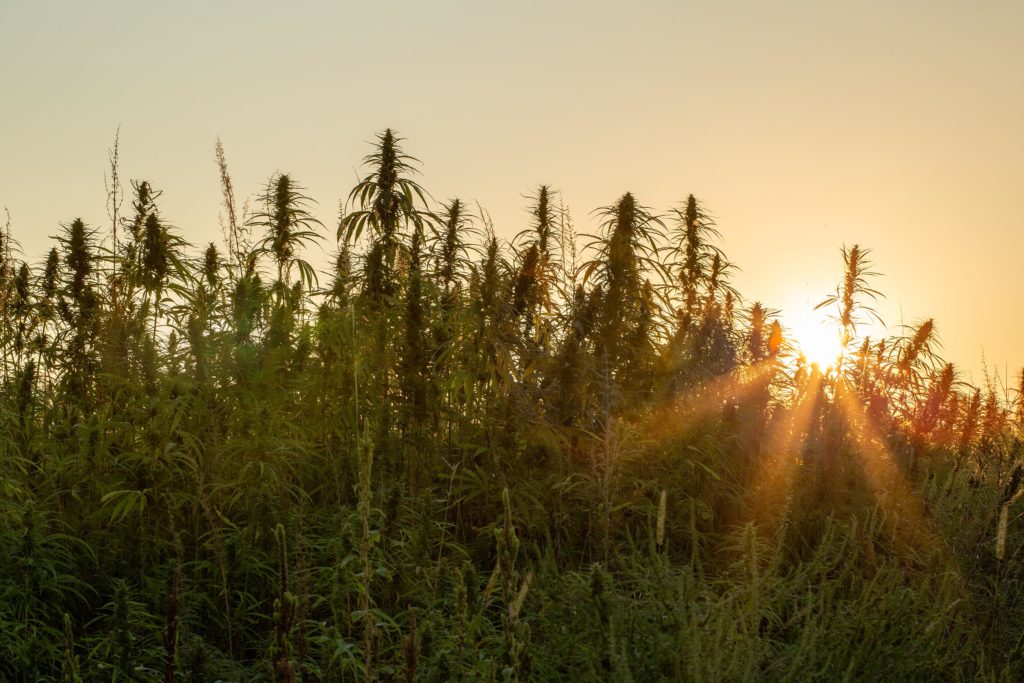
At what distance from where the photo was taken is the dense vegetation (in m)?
3.04

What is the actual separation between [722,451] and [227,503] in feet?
8.79

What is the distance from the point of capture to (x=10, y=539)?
3662mm

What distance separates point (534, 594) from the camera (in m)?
3.41

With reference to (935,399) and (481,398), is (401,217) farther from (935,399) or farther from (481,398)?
(935,399)

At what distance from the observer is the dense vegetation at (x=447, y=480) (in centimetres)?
304

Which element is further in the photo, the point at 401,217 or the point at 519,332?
the point at 401,217

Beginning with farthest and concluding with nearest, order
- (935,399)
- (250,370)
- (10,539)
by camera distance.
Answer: (935,399)
(250,370)
(10,539)

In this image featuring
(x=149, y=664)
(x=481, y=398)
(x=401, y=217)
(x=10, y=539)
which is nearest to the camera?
(x=149, y=664)

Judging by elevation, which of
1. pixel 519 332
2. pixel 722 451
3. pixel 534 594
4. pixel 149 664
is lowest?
pixel 149 664

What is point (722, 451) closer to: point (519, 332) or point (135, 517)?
point (519, 332)

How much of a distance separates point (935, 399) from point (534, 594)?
5.08m

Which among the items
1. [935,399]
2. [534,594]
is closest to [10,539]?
[534,594]

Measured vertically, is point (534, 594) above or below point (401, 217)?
below

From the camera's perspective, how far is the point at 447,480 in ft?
15.4
